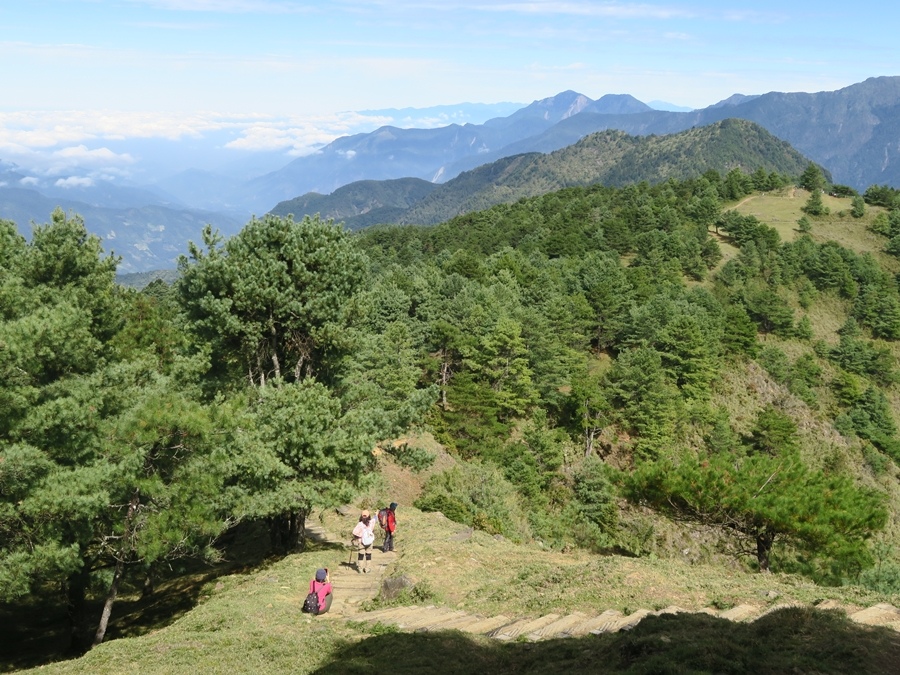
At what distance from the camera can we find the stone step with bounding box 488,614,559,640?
1277 cm

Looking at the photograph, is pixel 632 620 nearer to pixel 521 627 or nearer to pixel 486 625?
pixel 521 627

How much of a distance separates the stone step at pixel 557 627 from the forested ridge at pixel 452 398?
7.17 meters

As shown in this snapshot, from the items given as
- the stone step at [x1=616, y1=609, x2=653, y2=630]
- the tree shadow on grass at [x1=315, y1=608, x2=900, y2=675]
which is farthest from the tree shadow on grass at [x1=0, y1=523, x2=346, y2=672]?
the stone step at [x1=616, y1=609, x2=653, y2=630]

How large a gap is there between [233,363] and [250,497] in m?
7.91

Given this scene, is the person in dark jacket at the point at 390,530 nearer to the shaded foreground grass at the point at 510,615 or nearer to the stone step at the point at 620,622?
the shaded foreground grass at the point at 510,615

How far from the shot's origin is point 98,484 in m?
12.9

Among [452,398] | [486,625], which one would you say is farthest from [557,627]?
[452,398]

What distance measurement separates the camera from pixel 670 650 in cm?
973

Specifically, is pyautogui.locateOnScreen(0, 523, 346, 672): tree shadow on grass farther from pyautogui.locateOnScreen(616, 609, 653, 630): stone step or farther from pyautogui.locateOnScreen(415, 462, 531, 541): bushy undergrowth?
pyautogui.locateOnScreen(616, 609, 653, 630): stone step

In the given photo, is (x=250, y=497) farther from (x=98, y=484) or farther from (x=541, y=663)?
(x=541, y=663)

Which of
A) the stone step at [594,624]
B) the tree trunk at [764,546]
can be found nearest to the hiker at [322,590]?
the stone step at [594,624]

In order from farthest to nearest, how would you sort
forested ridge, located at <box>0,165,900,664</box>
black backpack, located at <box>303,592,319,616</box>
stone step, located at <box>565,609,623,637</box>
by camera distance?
1. black backpack, located at <box>303,592,319,616</box>
2. forested ridge, located at <box>0,165,900,664</box>
3. stone step, located at <box>565,609,623,637</box>

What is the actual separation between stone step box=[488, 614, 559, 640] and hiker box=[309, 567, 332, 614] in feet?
14.6

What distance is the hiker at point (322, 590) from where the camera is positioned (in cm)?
1517
